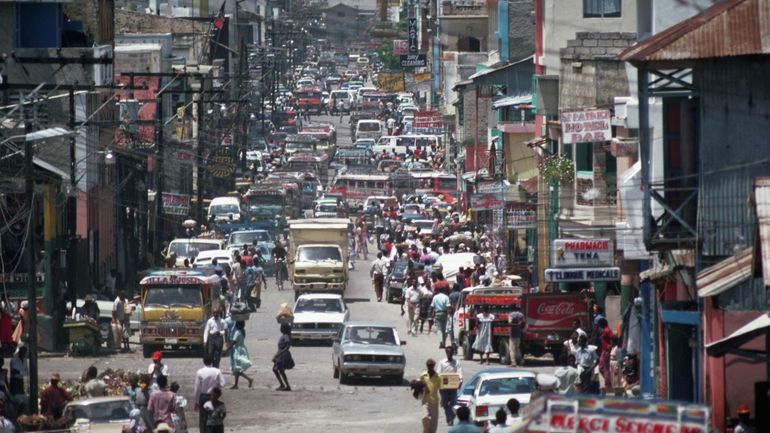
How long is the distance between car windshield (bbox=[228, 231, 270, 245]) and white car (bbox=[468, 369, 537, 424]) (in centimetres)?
3361

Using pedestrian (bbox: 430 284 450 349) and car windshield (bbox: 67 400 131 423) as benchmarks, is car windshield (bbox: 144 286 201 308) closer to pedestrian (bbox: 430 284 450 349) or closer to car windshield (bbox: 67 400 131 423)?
pedestrian (bbox: 430 284 450 349)

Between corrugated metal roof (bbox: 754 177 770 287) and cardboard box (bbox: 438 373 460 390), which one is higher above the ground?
corrugated metal roof (bbox: 754 177 770 287)

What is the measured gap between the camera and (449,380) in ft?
98.0

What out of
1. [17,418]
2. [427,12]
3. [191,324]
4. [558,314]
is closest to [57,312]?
[191,324]

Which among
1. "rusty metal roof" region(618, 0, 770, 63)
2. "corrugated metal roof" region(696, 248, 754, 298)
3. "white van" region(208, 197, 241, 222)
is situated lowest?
"white van" region(208, 197, 241, 222)

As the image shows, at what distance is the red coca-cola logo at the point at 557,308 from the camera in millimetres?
38688

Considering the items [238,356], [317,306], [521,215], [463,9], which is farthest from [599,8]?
[463,9]

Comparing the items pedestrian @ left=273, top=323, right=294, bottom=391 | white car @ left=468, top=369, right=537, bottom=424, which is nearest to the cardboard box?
white car @ left=468, top=369, right=537, bottom=424

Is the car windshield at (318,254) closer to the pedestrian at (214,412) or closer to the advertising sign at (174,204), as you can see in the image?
the advertising sign at (174,204)

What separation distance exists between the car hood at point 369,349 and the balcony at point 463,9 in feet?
228

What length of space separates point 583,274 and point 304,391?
6.26 m

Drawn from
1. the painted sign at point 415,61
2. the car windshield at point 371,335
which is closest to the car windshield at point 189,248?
the car windshield at point 371,335

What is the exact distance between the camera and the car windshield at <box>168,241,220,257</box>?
2260 inches

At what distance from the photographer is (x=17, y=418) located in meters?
28.7
